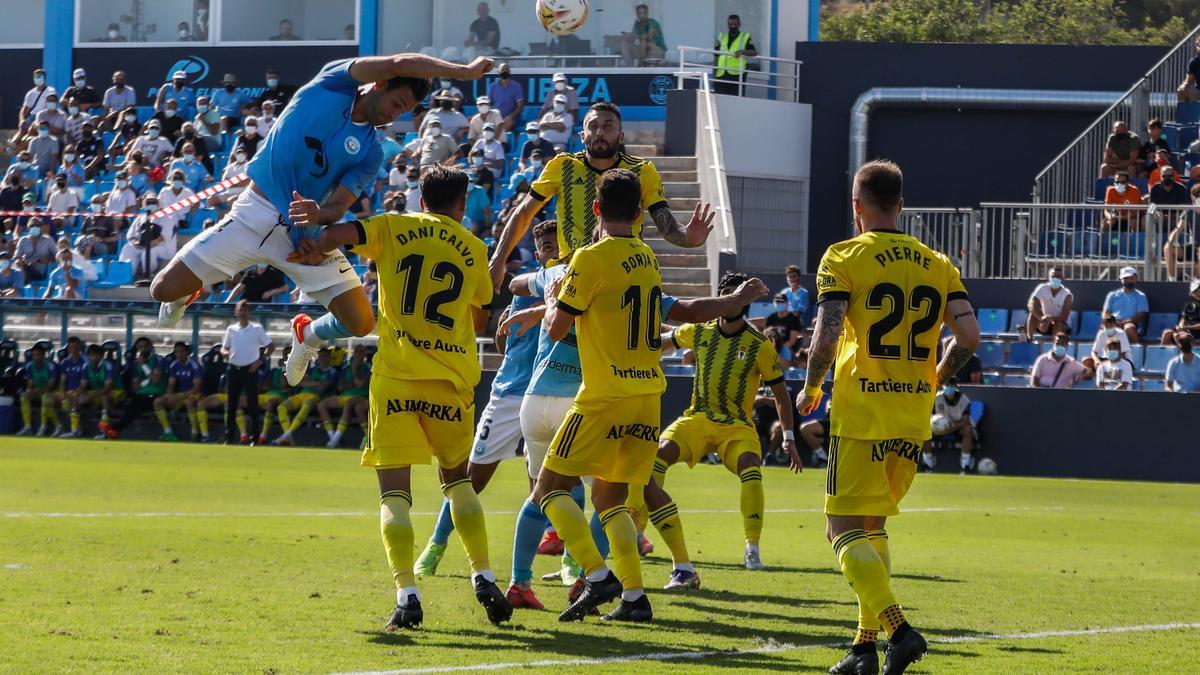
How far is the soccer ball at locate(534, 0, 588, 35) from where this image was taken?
14.9m

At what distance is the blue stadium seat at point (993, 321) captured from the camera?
25.0 m

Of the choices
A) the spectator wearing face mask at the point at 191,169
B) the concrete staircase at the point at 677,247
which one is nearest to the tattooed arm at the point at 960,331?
the concrete staircase at the point at 677,247

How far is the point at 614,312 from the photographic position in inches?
316

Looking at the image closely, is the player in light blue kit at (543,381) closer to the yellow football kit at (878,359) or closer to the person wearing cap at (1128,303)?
the yellow football kit at (878,359)

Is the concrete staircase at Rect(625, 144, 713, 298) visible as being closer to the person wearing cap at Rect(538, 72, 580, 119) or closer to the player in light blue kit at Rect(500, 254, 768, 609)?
the person wearing cap at Rect(538, 72, 580, 119)

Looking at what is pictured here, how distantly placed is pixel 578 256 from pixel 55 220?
26102 millimetres

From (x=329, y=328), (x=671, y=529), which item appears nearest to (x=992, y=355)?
(x=671, y=529)

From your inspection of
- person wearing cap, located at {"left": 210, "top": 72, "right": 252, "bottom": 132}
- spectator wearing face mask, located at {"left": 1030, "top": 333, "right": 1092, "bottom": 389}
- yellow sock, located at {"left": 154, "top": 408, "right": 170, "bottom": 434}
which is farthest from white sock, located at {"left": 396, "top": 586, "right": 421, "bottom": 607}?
person wearing cap, located at {"left": 210, "top": 72, "right": 252, "bottom": 132}

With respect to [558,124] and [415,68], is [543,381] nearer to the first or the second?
[415,68]

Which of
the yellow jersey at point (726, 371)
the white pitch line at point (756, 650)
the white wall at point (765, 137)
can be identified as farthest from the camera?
the white wall at point (765, 137)

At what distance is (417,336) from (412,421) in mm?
414

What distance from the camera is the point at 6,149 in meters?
36.5

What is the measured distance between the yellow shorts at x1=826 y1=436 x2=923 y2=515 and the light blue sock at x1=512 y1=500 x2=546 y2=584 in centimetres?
210

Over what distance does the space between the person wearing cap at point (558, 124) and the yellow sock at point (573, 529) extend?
836 inches
